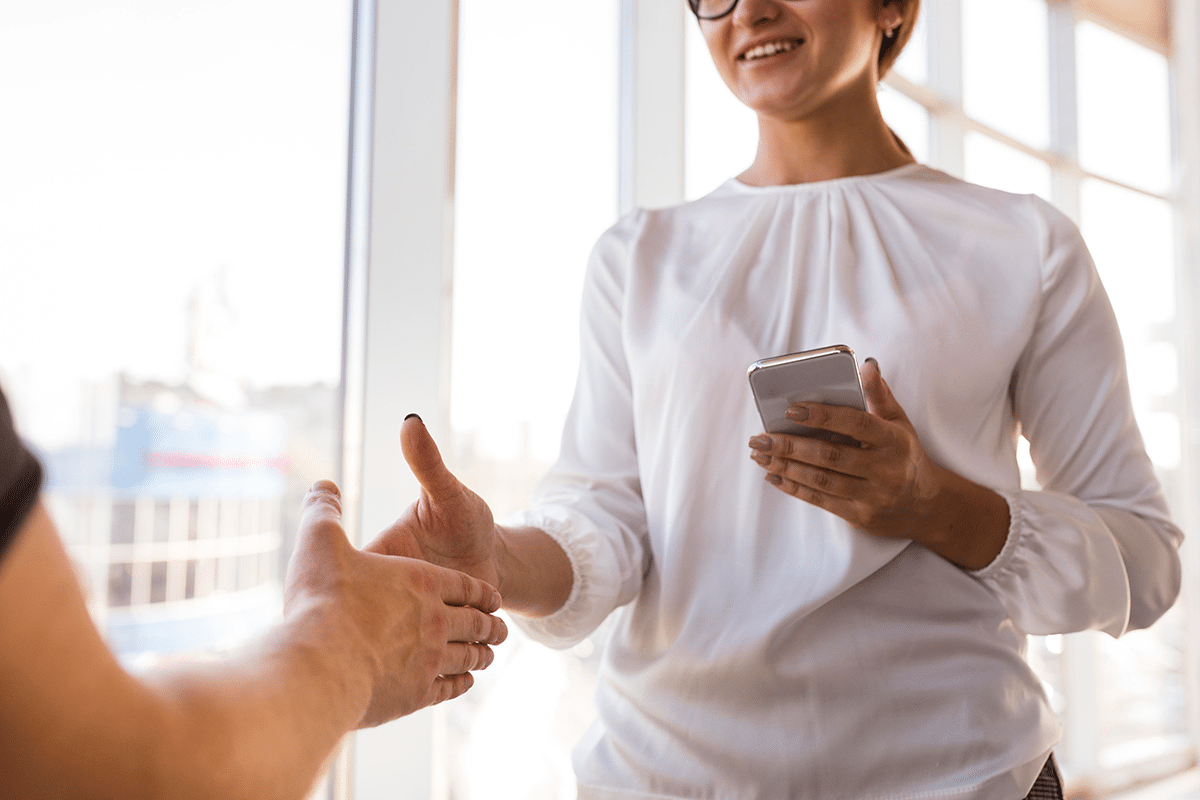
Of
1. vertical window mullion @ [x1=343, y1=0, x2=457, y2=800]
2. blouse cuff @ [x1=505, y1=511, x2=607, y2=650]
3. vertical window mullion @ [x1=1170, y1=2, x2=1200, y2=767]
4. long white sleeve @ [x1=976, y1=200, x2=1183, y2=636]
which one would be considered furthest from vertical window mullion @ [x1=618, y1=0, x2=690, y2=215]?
vertical window mullion @ [x1=1170, y1=2, x2=1200, y2=767]

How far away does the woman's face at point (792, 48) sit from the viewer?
1204 mm

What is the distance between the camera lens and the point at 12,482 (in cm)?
34

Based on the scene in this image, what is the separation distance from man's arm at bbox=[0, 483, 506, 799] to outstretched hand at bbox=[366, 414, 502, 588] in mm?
129

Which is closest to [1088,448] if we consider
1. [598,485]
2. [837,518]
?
[837,518]

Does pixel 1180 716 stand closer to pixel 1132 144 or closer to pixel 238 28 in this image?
pixel 1132 144

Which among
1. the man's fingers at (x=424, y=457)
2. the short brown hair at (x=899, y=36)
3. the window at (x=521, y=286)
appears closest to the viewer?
the man's fingers at (x=424, y=457)

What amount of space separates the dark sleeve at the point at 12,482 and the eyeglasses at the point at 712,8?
1154 mm

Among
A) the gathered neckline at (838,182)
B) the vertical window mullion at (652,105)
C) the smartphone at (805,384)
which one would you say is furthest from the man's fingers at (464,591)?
the vertical window mullion at (652,105)

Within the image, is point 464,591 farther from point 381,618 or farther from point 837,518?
point 837,518

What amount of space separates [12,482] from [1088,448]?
3.95 ft

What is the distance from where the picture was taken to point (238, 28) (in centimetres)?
158

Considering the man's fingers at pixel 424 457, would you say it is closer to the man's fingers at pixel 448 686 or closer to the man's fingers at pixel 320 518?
the man's fingers at pixel 320 518

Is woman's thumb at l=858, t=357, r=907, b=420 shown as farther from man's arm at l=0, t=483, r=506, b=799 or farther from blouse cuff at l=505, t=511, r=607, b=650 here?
man's arm at l=0, t=483, r=506, b=799

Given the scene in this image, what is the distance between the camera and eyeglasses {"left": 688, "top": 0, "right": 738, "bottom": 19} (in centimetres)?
125
